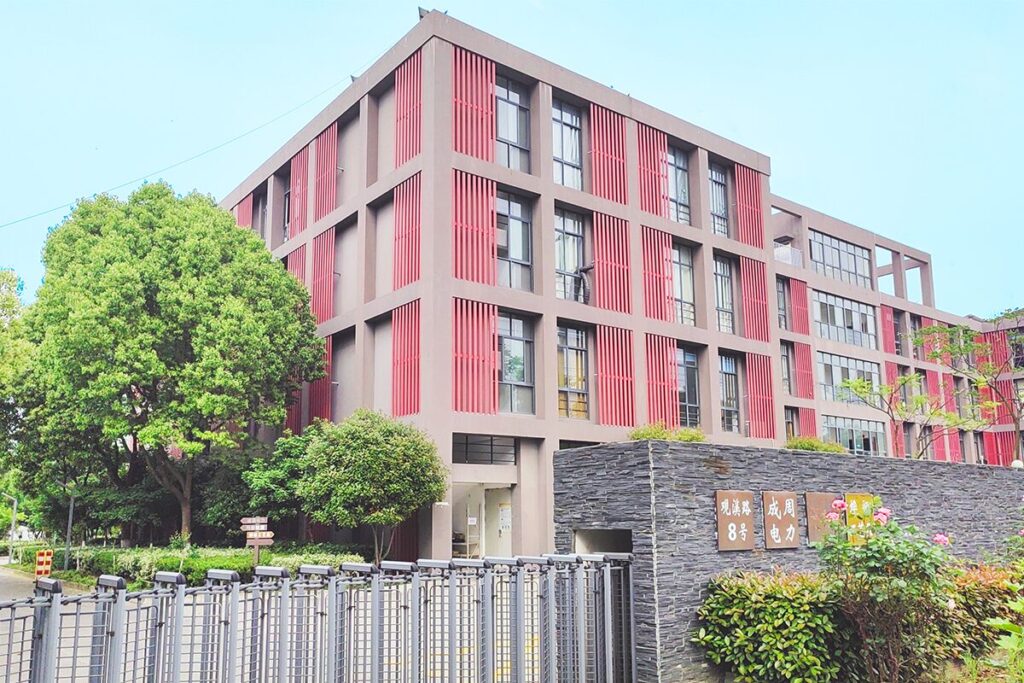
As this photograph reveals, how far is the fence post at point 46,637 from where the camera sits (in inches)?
164

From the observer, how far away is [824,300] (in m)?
32.1

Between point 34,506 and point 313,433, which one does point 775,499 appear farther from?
point 34,506

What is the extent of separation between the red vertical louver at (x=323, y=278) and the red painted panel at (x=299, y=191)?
4.92ft

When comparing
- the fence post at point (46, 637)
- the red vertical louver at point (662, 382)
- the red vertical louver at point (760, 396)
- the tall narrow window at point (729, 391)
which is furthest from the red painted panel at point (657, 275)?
the fence post at point (46, 637)

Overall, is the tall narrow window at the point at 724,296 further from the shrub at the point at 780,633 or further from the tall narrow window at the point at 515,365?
the shrub at the point at 780,633

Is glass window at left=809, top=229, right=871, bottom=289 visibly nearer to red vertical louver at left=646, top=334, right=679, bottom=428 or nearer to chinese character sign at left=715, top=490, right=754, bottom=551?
A: red vertical louver at left=646, top=334, right=679, bottom=428

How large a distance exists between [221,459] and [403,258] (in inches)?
260

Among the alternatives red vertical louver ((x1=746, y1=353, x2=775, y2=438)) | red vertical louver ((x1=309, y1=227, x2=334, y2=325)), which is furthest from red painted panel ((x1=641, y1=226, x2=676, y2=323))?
red vertical louver ((x1=309, y1=227, x2=334, y2=325))

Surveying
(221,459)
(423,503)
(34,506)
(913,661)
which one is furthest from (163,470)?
(913,661)

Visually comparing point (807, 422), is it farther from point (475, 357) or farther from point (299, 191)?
point (299, 191)

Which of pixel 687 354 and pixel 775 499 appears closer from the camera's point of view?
pixel 775 499

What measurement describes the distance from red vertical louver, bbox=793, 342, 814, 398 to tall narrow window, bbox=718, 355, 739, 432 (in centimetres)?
729

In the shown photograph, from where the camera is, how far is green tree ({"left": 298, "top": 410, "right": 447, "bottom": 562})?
15.6m

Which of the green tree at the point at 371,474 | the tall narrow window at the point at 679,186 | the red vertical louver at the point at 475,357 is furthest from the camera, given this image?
the tall narrow window at the point at 679,186
